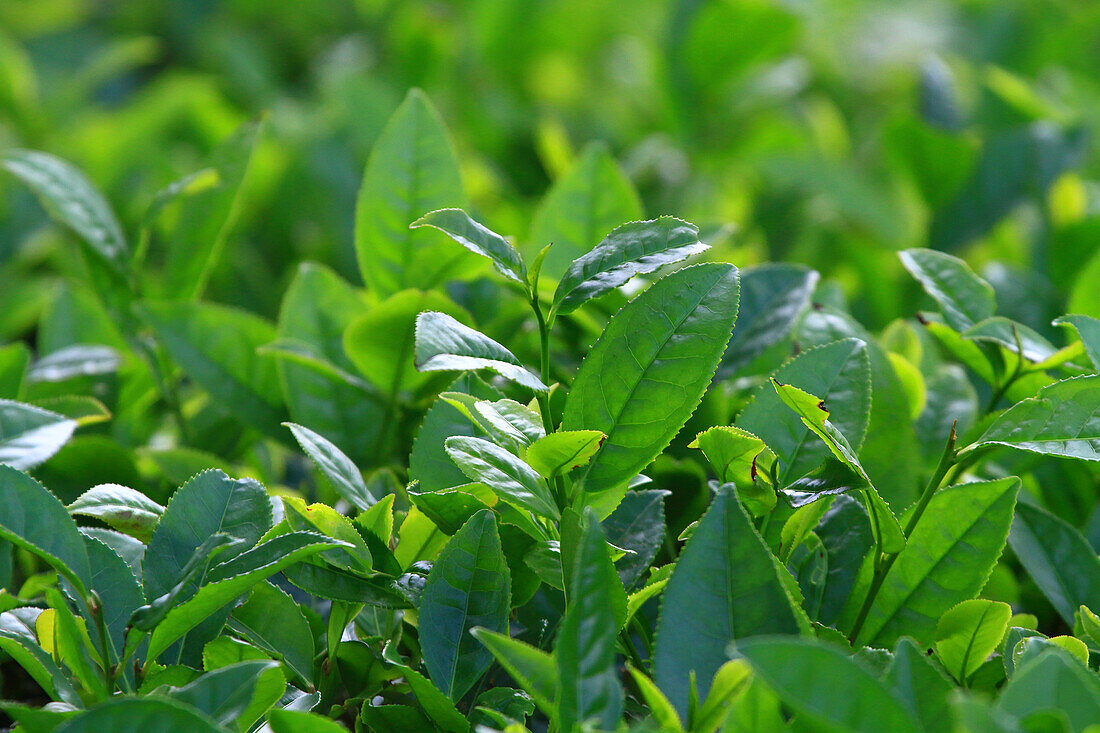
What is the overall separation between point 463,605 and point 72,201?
773mm

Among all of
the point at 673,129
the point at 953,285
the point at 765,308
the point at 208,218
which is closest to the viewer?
the point at 953,285

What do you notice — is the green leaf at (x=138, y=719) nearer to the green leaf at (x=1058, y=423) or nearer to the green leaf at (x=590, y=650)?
the green leaf at (x=590, y=650)

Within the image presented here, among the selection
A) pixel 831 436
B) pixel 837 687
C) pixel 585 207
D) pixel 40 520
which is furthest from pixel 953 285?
pixel 40 520

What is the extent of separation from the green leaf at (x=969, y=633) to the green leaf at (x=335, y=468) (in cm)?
50

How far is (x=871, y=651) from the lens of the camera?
75 centimetres

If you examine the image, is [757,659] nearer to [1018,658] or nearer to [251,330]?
[1018,658]

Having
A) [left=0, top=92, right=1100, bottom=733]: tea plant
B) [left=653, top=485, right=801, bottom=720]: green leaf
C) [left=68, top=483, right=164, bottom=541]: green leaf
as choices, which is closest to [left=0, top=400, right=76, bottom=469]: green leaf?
[left=0, top=92, right=1100, bottom=733]: tea plant

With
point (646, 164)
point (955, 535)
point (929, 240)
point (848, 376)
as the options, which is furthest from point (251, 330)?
point (929, 240)

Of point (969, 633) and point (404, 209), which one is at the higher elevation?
point (404, 209)

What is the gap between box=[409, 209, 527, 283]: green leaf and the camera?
770 millimetres

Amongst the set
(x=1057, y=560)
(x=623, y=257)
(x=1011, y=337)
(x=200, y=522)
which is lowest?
(x=1057, y=560)

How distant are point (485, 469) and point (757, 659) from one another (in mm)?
258

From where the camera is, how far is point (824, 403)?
0.88 metres

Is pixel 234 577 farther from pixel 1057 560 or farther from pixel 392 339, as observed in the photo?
pixel 1057 560
